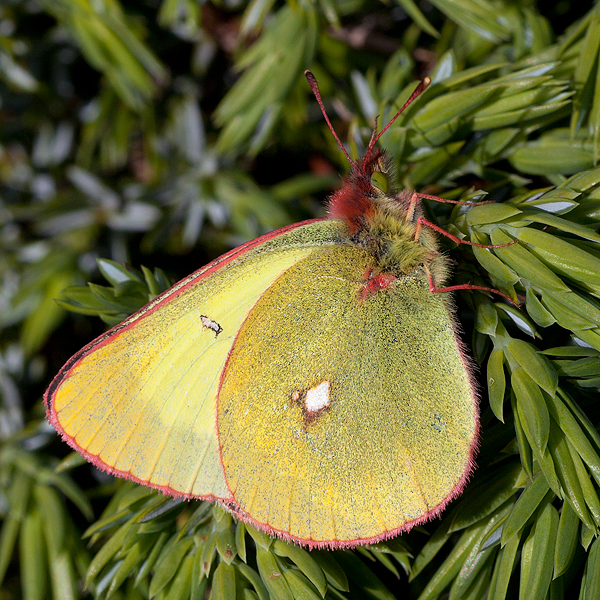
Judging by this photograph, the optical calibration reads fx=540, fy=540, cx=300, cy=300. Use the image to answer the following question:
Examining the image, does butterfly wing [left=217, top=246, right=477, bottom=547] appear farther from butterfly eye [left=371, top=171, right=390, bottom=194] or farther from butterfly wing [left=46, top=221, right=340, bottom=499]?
butterfly eye [left=371, top=171, right=390, bottom=194]

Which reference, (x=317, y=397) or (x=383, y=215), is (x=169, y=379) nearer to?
(x=317, y=397)

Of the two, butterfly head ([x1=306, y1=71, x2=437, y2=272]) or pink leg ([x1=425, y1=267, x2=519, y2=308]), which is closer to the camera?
pink leg ([x1=425, y1=267, x2=519, y2=308])

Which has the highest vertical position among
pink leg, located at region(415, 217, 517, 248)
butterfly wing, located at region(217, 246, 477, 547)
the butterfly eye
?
the butterfly eye

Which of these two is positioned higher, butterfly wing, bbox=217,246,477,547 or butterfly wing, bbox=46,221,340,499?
butterfly wing, bbox=46,221,340,499

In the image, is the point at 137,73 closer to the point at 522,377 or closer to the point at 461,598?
the point at 522,377

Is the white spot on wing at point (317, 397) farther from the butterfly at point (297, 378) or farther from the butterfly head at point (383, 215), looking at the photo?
the butterfly head at point (383, 215)

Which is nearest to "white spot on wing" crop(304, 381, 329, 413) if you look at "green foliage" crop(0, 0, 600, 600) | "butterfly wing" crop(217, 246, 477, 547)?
"butterfly wing" crop(217, 246, 477, 547)

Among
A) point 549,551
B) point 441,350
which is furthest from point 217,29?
point 549,551

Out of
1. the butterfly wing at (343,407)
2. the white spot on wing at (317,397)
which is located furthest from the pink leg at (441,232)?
the white spot on wing at (317,397)

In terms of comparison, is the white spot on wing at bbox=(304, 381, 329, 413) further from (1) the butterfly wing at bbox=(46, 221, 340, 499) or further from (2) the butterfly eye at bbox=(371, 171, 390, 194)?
(2) the butterfly eye at bbox=(371, 171, 390, 194)
